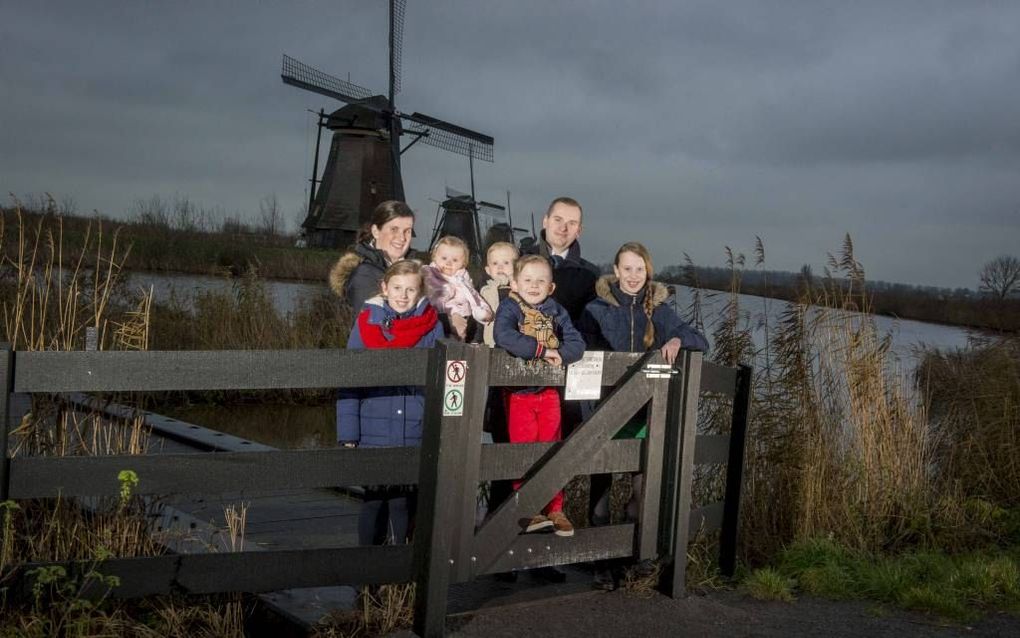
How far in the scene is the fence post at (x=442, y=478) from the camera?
3828mm

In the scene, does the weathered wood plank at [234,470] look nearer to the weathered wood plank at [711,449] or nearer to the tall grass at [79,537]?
the tall grass at [79,537]

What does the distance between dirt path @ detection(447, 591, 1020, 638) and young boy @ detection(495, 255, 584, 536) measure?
0.37 metres

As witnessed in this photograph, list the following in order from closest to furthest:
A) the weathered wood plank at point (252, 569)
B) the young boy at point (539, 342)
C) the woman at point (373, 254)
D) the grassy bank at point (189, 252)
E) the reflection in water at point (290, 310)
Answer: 1. the weathered wood plank at point (252, 569)
2. the young boy at point (539, 342)
3. the woman at point (373, 254)
4. the reflection in water at point (290, 310)
5. the grassy bank at point (189, 252)

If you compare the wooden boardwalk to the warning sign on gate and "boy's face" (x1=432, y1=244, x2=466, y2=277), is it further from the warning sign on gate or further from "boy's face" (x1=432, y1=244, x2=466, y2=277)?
"boy's face" (x1=432, y1=244, x2=466, y2=277)

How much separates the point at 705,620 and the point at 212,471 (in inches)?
88.4

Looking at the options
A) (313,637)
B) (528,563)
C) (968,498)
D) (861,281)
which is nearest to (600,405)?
(528,563)

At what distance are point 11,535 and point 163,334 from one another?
10.2 meters

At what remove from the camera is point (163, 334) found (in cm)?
1336

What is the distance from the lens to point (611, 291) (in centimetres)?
515

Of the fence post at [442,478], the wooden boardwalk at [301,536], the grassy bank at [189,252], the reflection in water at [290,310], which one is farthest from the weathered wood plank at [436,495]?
the grassy bank at [189,252]

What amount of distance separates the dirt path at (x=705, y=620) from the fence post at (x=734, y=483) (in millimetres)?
445

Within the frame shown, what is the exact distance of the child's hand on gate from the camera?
4262 mm

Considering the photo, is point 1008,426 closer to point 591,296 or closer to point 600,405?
point 591,296

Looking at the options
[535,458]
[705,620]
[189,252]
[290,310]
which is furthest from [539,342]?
[189,252]
